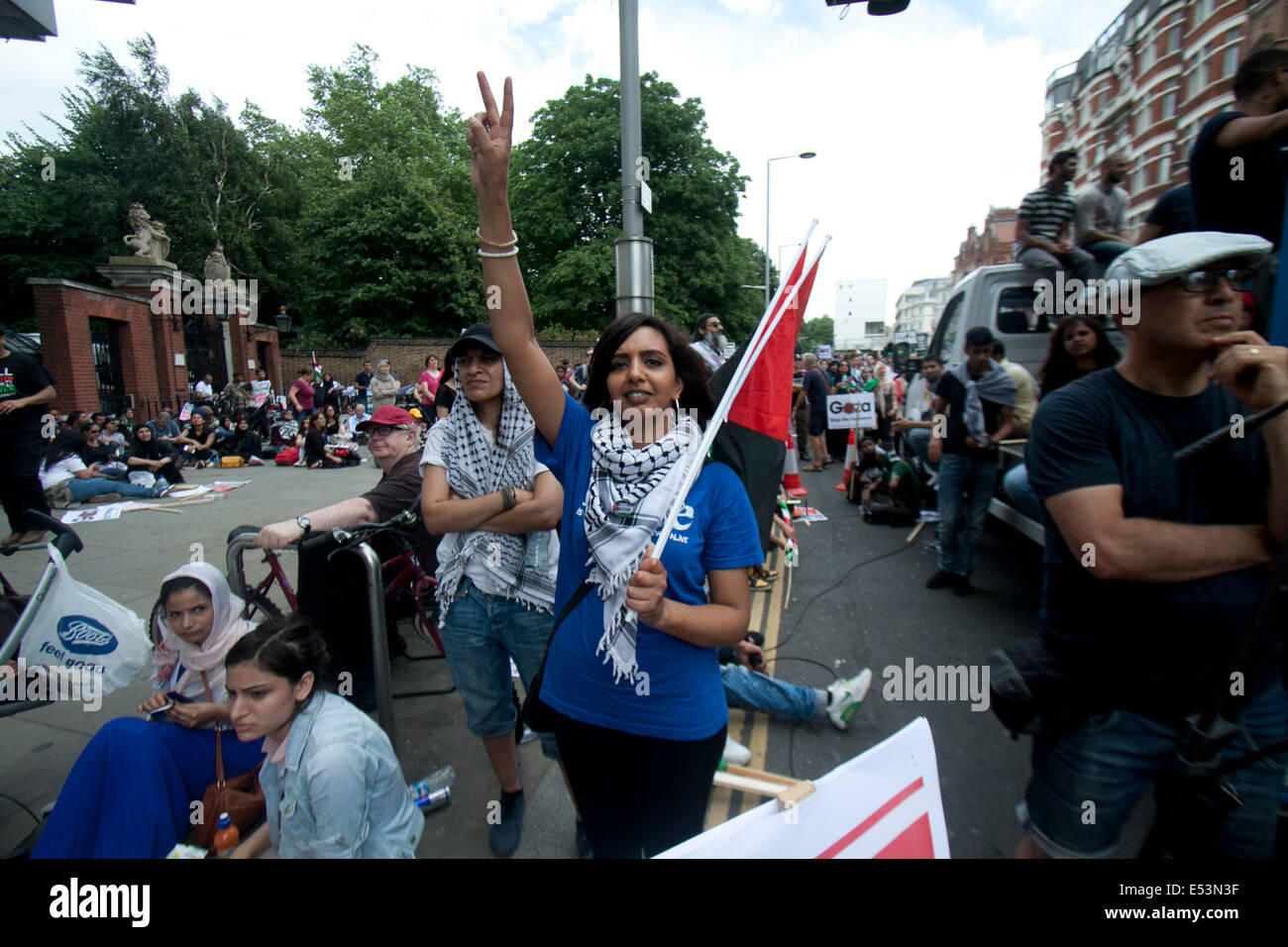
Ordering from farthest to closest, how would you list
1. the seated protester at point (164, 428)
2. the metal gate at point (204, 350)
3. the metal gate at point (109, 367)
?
the metal gate at point (204, 350) < the metal gate at point (109, 367) < the seated protester at point (164, 428)

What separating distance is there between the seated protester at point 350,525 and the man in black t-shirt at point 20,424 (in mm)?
4476

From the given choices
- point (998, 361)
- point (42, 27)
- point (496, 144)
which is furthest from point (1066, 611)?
point (42, 27)

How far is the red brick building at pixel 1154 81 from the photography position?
25328 mm

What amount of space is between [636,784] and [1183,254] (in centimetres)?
184

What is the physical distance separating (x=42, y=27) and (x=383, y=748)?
5.51 meters

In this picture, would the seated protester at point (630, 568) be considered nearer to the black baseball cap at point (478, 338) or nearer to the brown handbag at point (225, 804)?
the black baseball cap at point (478, 338)

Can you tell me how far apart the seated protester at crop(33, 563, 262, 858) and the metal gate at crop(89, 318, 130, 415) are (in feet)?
57.1

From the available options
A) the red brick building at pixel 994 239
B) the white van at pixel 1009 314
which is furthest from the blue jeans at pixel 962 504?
the red brick building at pixel 994 239

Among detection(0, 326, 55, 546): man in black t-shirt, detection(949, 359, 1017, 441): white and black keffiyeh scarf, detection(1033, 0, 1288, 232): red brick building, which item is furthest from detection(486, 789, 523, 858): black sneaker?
detection(1033, 0, 1288, 232): red brick building

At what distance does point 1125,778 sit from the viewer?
1.58 m

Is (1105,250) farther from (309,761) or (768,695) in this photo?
(309,761)

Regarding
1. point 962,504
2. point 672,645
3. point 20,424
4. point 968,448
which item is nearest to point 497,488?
point 672,645

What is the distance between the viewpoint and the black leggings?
1.62 metres

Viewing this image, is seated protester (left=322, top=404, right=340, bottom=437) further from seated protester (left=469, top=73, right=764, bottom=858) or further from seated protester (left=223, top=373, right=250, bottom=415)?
seated protester (left=469, top=73, right=764, bottom=858)
